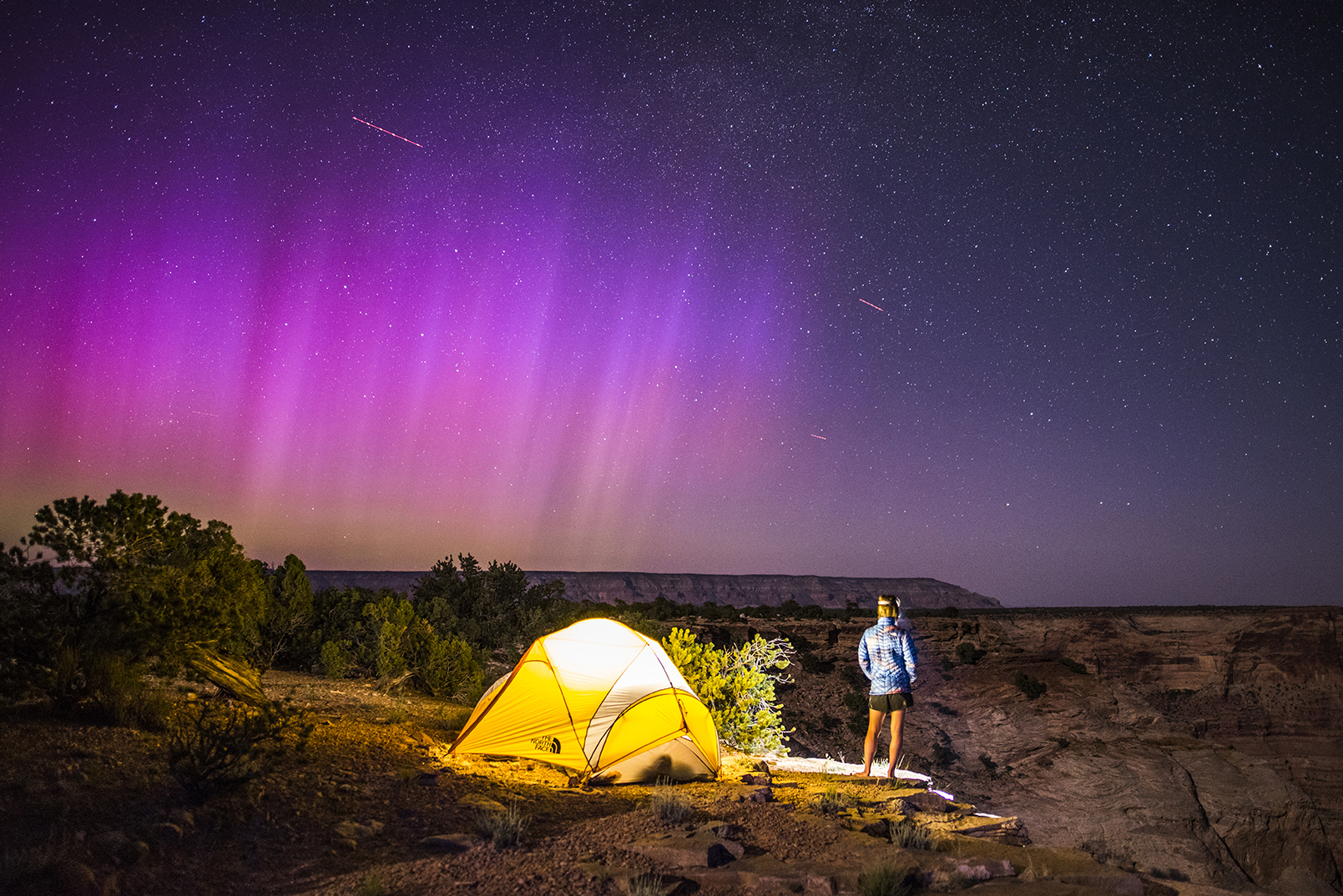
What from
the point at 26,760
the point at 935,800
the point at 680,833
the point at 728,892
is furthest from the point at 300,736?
the point at 935,800

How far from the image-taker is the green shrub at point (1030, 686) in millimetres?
32062

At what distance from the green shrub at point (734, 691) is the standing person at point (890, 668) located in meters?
3.94

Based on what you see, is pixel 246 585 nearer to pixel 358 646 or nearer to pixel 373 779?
pixel 373 779

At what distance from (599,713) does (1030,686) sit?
94.2 ft

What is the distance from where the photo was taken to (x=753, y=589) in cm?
9794

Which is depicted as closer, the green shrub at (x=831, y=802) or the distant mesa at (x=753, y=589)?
the green shrub at (x=831, y=802)

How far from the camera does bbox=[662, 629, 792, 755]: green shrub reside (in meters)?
12.9

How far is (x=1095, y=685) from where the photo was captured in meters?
33.2

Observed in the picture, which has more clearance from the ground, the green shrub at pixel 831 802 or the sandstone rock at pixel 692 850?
the sandstone rock at pixel 692 850

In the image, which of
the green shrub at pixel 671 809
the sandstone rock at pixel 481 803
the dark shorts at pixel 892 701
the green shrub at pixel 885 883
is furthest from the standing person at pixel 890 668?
the sandstone rock at pixel 481 803

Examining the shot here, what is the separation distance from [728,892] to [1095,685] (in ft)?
113

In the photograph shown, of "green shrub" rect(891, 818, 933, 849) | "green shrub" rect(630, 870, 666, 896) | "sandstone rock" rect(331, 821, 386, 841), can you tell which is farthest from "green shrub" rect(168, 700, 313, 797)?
"green shrub" rect(891, 818, 933, 849)

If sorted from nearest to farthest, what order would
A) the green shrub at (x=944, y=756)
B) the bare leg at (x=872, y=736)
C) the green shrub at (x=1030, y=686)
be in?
the bare leg at (x=872, y=736), the green shrub at (x=944, y=756), the green shrub at (x=1030, y=686)

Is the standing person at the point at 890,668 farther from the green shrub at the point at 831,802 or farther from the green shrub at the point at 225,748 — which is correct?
the green shrub at the point at 225,748
